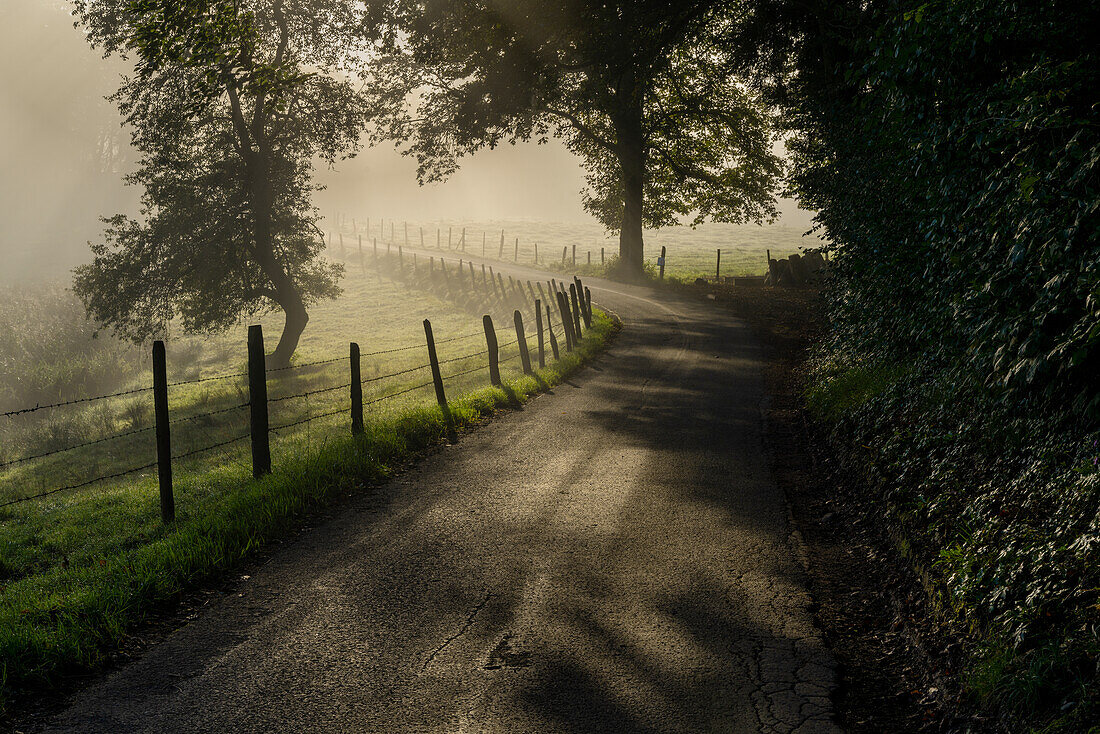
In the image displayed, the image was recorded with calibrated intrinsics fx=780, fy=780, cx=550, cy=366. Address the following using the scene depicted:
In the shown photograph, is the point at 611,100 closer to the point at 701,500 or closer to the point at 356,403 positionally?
the point at 356,403

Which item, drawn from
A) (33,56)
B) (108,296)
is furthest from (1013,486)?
(33,56)

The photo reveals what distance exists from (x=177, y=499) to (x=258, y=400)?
344 cm

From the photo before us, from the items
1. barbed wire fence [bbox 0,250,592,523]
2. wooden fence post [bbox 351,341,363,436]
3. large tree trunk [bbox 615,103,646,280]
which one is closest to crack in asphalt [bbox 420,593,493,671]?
barbed wire fence [bbox 0,250,592,523]

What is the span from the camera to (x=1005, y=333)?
4973 millimetres

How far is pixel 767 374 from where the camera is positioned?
52.7 ft

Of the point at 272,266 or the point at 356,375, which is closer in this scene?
the point at 356,375

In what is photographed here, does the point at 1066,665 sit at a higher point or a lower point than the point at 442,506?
higher

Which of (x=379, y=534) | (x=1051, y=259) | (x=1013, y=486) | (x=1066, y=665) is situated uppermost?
(x=1051, y=259)

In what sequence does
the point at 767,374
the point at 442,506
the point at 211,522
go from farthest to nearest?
the point at 767,374
the point at 442,506
the point at 211,522

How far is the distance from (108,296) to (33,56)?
77142 mm

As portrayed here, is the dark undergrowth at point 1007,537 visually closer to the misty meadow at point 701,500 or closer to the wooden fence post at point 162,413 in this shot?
the misty meadow at point 701,500

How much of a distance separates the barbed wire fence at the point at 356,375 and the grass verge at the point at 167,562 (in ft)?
1.92

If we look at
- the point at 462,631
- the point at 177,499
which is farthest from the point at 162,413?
the point at 462,631

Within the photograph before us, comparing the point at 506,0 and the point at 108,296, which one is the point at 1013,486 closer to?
the point at 506,0
